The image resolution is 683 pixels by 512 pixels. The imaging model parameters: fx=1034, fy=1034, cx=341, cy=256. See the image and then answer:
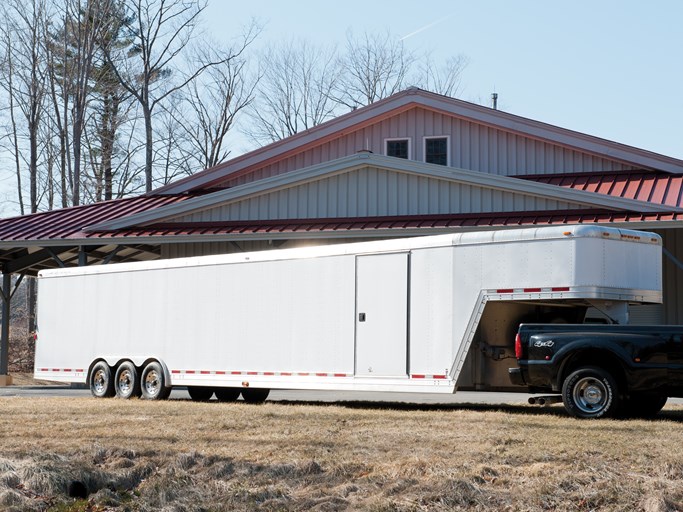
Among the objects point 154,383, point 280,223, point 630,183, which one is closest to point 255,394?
point 154,383

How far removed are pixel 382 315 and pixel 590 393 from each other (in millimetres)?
3570

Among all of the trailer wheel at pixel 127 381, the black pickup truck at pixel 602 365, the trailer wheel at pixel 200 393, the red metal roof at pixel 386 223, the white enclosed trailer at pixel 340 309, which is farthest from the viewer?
the red metal roof at pixel 386 223

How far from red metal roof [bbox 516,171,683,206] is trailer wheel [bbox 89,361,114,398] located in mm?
11108

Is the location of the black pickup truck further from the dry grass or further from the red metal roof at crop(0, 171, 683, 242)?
the red metal roof at crop(0, 171, 683, 242)

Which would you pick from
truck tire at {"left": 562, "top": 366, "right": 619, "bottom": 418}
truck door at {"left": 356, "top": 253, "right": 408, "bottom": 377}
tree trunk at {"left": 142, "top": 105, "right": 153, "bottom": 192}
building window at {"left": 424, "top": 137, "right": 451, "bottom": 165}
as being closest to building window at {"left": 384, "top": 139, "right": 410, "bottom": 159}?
building window at {"left": 424, "top": 137, "right": 451, "bottom": 165}

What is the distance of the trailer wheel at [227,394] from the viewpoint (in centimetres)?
2018

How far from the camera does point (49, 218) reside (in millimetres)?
28234

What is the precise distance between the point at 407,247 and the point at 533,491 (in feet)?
23.7

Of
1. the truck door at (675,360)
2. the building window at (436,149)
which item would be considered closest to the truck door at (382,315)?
the truck door at (675,360)

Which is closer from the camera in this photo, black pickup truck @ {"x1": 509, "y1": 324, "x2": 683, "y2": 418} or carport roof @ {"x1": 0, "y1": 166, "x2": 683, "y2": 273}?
black pickup truck @ {"x1": 509, "y1": 324, "x2": 683, "y2": 418}

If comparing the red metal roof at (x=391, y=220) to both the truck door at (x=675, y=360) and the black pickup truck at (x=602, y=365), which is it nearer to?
the black pickup truck at (x=602, y=365)

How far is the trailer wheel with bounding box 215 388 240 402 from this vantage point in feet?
66.2

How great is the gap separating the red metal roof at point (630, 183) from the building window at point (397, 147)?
134 inches

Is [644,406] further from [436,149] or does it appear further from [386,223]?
[436,149]
